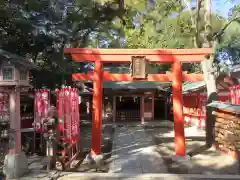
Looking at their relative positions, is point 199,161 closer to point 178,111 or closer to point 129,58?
point 178,111

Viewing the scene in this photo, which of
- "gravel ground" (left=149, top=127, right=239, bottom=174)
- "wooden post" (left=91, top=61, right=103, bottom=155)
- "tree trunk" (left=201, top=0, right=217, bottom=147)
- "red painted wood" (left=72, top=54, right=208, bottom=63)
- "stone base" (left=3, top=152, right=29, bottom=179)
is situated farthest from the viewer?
"tree trunk" (left=201, top=0, right=217, bottom=147)

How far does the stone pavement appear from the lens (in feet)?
27.1

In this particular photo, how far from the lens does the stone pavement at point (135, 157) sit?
8.25 meters

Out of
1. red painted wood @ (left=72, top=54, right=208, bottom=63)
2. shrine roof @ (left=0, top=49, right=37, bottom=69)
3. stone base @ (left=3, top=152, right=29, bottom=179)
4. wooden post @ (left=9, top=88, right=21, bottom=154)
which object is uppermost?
red painted wood @ (left=72, top=54, right=208, bottom=63)

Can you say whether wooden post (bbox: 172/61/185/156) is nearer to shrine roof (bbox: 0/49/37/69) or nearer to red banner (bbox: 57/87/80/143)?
red banner (bbox: 57/87/80/143)

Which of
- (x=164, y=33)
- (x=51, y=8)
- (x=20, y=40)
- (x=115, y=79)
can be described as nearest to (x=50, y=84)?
(x=20, y=40)

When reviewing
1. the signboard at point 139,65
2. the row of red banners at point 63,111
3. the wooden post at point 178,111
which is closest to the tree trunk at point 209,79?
the wooden post at point 178,111

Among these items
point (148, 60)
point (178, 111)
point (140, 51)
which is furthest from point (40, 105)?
point (178, 111)

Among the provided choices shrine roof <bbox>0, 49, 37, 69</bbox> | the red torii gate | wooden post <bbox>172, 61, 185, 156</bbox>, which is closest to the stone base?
shrine roof <bbox>0, 49, 37, 69</bbox>

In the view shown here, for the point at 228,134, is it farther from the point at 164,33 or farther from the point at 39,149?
the point at 164,33

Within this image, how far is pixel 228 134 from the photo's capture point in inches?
376

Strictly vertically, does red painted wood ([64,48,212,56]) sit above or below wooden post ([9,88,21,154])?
above

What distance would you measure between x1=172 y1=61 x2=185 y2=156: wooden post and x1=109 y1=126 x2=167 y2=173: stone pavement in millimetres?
868

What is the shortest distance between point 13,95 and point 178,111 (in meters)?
5.65
